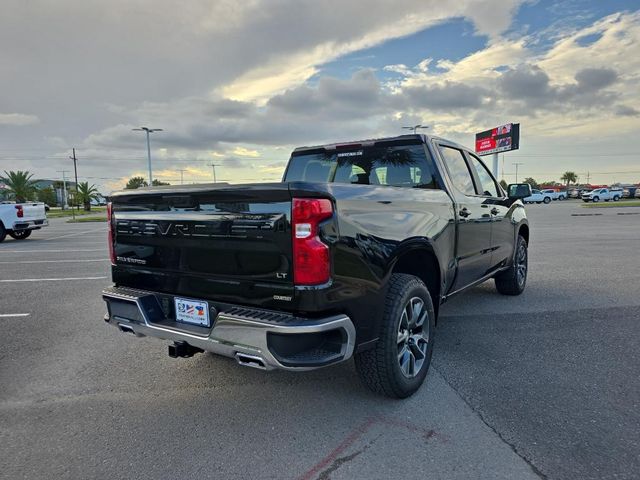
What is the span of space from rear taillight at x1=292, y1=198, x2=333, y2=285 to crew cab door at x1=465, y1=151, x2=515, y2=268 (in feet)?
9.47

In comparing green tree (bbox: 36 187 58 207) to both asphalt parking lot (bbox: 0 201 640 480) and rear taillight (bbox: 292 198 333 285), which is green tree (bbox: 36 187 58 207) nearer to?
asphalt parking lot (bbox: 0 201 640 480)

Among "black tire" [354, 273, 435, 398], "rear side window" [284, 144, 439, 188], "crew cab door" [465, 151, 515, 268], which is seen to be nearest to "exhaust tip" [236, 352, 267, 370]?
"black tire" [354, 273, 435, 398]

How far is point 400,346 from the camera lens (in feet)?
10.3

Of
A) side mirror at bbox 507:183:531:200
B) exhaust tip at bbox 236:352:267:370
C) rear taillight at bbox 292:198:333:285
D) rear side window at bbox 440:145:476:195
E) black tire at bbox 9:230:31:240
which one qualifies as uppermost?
rear side window at bbox 440:145:476:195

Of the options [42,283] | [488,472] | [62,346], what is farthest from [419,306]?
[42,283]

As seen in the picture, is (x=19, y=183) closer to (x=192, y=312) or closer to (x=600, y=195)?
(x=192, y=312)

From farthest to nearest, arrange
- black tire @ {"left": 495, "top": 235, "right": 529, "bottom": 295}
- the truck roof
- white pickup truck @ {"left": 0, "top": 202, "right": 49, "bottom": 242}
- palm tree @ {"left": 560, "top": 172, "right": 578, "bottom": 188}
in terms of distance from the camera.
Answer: palm tree @ {"left": 560, "top": 172, "right": 578, "bottom": 188} → white pickup truck @ {"left": 0, "top": 202, "right": 49, "bottom": 242} → black tire @ {"left": 495, "top": 235, "right": 529, "bottom": 295} → the truck roof

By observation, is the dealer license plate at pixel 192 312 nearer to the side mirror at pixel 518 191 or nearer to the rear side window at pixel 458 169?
the rear side window at pixel 458 169

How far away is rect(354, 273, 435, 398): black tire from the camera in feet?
9.54

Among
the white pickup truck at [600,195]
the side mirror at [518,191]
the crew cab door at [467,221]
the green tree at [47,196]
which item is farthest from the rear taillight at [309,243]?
the green tree at [47,196]

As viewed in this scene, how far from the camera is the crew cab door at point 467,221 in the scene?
13.4 feet

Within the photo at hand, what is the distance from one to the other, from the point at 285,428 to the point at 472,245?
2.63 meters

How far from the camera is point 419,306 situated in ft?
10.8

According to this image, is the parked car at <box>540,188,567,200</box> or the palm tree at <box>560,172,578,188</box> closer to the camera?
the parked car at <box>540,188,567,200</box>
